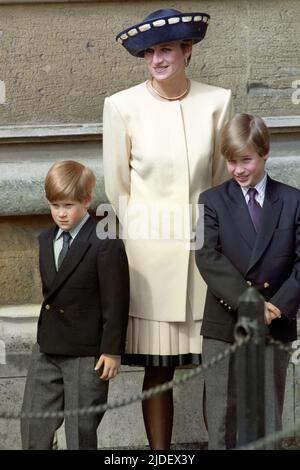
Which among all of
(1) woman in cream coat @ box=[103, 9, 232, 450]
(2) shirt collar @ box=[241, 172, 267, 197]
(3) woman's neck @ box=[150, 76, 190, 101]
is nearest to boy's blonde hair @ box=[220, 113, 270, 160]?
(2) shirt collar @ box=[241, 172, 267, 197]

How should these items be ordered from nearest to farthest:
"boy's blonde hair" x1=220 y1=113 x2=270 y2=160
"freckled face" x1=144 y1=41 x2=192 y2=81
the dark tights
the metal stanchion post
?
1. the metal stanchion post
2. "boy's blonde hair" x1=220 y1=113 x2=270 y2=160
3. "freckled face" x1=144 y1=41 x2=192 y2=81
4. the dark tights

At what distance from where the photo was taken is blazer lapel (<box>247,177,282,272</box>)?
4.93 m

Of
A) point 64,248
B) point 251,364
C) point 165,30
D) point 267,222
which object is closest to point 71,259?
point 64,248

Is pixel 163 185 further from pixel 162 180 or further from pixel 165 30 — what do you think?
pixel 165 30

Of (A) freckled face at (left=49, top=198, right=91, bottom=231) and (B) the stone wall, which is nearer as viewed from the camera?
(A) freckled face at (left=49, top=198, right=91, bottom=231)

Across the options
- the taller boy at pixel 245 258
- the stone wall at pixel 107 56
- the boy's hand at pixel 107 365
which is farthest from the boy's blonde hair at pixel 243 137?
the stone wall at pixel 107 56

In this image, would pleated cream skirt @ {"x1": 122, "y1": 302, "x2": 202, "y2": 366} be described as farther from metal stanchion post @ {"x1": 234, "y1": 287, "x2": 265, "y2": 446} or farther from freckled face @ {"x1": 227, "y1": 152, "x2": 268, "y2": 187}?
metal stanchion post @ {"x1": 234, "y1": 287, "x2": 265, "y2": 446}

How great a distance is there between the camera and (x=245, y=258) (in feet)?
16.3

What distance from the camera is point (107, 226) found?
5.67 meters

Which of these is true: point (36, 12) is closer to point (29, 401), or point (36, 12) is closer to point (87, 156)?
point (87, 156)

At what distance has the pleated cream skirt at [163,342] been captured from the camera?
5344 mm

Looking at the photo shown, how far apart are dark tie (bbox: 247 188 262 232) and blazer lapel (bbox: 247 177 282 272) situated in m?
0.03
